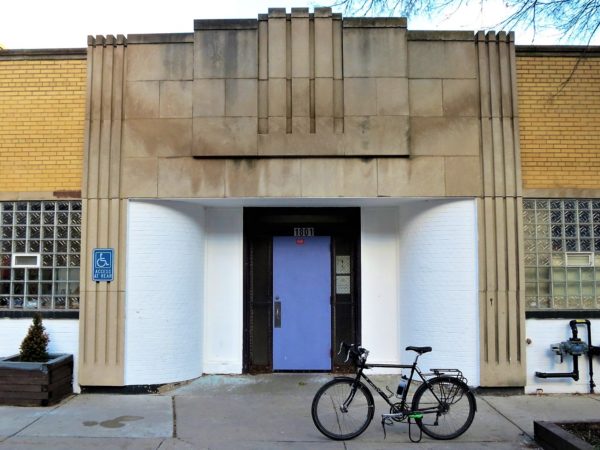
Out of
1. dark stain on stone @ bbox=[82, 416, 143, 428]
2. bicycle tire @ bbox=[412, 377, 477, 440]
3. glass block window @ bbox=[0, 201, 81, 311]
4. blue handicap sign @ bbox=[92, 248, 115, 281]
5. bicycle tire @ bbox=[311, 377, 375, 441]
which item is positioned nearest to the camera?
bicycle tire @ bbox=[311, 377, 375, 441]

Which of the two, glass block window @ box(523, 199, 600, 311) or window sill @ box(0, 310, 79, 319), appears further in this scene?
glass block window @ box(523, 199, 600, 311)

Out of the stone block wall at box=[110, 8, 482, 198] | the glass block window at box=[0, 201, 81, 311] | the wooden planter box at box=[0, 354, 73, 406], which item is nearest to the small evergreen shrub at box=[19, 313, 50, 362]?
the wooden planter box at box=[0, 354, 73, 406]

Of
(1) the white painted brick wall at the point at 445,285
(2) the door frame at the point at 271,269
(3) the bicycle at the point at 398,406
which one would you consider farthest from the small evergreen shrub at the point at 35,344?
(1) the white painted brick wall at the point at 445,285

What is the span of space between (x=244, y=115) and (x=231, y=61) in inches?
31.8

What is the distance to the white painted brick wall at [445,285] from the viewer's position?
7.23 meters

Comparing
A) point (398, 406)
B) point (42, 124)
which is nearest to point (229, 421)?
point (398, 406)

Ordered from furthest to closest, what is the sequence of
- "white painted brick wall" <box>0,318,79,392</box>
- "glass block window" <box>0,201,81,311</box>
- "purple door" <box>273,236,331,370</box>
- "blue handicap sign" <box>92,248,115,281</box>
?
"purple door" <box>273,236,331,370</box>, "glass block window" <box>0,201,81,311</box>, "white painted brick wall" <box>0,318,79,392</box>, "blue handicap sign" <box>92,248,115,281</box>

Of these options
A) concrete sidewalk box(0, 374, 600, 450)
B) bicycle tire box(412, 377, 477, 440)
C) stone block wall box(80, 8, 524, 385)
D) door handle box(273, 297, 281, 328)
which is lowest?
concrete sidewalk box(0, 374, 600, 450)

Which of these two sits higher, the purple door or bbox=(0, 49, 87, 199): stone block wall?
bbox=(0, 49, 87, 199): stone block wall

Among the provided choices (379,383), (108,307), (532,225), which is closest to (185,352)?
(108,307)

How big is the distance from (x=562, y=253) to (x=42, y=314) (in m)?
7.56

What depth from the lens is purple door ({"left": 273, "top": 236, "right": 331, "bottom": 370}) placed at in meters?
8.11

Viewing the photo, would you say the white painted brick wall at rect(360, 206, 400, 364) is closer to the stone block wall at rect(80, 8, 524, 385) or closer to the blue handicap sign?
the stone block wall at rect(80, 8, 524, 385)

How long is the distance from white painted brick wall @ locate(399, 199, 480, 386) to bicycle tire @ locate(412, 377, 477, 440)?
1.64 meters
